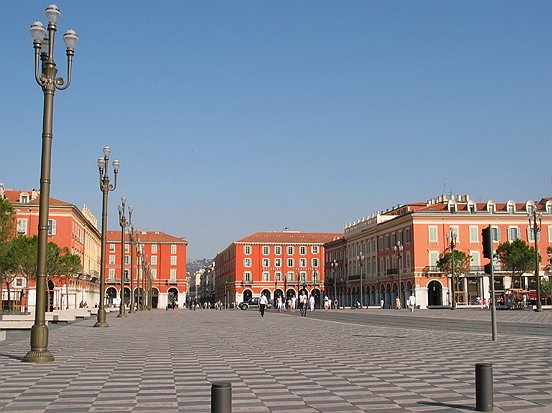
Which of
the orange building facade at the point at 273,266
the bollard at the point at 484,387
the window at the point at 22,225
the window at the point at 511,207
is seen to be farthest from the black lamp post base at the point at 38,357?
the orange building facade at the point at 273,266

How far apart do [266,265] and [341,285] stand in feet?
76.5

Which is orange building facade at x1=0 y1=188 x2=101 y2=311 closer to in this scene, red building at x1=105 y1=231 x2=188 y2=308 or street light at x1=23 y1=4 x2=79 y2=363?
red building at x1=105 y1=231 x2=188 y2=308

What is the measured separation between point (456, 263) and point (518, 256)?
6.80 m

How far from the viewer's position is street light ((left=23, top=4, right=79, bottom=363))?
48.3 feet

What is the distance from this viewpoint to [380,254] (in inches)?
3703

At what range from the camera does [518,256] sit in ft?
241

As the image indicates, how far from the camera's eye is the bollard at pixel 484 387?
8.38 metres

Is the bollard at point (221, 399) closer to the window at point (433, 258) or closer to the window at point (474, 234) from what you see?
the window at point (433, 258)

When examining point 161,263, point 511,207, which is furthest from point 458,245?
point 161,263

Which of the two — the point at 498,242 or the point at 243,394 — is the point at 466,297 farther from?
the point at 243,394

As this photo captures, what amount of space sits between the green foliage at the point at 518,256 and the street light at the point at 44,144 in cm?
6579

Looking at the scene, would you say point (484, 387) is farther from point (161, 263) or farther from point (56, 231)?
point (161, 263)

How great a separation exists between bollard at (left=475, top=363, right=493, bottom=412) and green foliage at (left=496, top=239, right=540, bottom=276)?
68.9 metres

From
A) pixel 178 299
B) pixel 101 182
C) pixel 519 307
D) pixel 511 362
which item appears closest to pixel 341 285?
A: pixel 178 299
